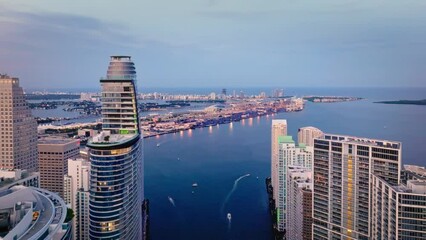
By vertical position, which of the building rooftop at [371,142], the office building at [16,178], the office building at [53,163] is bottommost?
the office building at [53,163]

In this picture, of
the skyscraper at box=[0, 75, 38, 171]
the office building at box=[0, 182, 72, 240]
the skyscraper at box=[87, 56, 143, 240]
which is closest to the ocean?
the skyscraper at box=[87, 56, 143, 240]

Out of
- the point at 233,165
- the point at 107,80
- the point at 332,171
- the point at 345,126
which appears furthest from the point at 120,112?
the point at 345,126

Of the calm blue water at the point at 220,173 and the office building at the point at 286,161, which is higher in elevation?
the office building at the point at 286,161

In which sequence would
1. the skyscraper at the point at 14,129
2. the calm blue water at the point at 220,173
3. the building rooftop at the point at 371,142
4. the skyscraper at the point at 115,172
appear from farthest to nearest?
the calm blue water at the point at 220,173, the skyscraper at the point at 14,129, the skyscraper at the point at 115,172, the building rooftop at the point at 371,142

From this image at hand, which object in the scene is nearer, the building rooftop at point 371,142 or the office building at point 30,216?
the office building at point 30,216

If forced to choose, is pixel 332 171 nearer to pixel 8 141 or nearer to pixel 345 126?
pixel 8 141

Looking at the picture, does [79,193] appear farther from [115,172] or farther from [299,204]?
[299,204]

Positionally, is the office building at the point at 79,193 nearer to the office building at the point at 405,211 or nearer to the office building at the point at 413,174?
the office building at the point at 405,211

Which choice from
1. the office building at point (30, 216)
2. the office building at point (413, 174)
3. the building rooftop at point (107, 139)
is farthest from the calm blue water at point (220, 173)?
the office building at point (30, 216)
